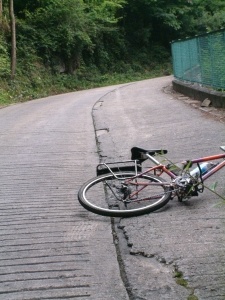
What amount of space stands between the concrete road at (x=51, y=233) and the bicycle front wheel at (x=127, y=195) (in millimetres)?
170

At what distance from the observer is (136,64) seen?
4431 centimetres

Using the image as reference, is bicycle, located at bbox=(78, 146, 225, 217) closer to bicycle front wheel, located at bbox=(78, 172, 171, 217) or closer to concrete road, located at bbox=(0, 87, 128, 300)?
bicycle front wheel, located at bbox=(78, 172, 171, 217)

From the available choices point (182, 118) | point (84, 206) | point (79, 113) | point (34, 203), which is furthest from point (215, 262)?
point (79, 113)

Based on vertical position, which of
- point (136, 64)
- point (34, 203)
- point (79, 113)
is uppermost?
point (34, 203)

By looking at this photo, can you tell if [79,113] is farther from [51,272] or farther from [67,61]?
[67,61]

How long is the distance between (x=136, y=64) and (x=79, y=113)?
2913cm

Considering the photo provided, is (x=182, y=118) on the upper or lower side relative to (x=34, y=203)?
lower

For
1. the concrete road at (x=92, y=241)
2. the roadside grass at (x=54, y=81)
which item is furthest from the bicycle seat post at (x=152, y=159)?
the roadside grass at (x=54, y=81)

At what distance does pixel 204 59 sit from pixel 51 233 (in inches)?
450

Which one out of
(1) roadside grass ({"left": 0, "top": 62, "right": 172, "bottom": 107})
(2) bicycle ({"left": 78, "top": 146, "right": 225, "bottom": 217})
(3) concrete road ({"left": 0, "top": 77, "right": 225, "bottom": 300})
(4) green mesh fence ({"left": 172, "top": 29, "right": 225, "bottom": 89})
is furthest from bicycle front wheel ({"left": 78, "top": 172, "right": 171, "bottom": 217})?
(1) roadside grass ({"left": 0, "top": 62, "right": 172, "bottom": 107})

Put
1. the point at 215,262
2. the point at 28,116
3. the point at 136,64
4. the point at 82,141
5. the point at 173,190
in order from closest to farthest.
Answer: the point at 215,262
the point at 173,190
the point at 82,141
the point at 28,116
the point at 136,64

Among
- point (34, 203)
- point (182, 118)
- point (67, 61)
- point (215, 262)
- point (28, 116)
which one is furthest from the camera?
point (67, 61)

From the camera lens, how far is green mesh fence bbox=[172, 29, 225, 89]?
527 inches

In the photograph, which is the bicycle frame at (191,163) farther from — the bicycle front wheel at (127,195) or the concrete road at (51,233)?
the concrete road at (51,233)
